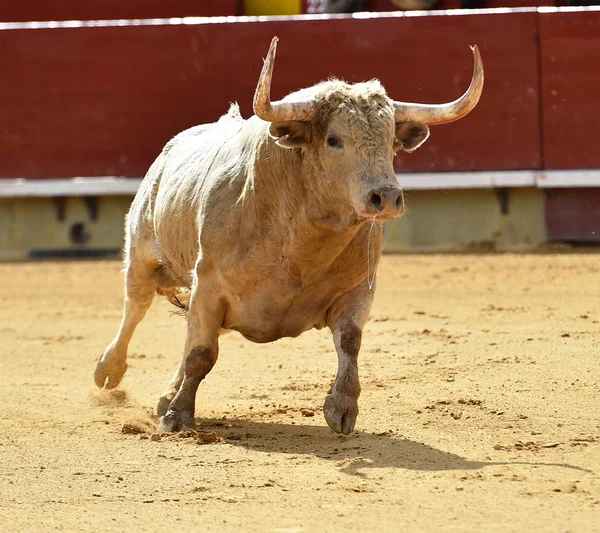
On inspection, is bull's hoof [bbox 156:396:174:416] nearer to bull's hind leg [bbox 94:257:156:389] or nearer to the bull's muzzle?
bull's hind leg [bbox 94:257:156:389]

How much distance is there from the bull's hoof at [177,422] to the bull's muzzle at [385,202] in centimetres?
113

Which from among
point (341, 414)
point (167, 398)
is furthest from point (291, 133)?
point (167, 398)

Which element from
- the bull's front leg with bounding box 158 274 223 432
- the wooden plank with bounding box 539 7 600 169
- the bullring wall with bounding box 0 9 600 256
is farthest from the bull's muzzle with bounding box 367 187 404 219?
the wooden plank with bounding box 539 7 600 169

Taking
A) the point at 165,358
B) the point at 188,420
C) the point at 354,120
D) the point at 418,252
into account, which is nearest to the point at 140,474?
the point at 188,420

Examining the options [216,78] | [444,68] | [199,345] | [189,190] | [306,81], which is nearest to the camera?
[199,345]

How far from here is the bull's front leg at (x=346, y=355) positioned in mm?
4316

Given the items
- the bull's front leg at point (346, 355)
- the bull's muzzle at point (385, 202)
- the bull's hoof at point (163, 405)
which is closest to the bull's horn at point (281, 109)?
the bull's muzzle at point (385, 202)

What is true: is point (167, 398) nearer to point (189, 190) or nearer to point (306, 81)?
point (189, 190)

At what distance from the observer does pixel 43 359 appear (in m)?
6.69

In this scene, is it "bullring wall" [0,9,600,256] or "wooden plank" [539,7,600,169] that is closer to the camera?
"wooden plank" [539,7,600,169]

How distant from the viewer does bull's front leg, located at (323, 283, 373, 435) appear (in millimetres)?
4316

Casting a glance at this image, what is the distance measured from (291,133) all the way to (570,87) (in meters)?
6.46

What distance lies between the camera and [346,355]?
4504mm

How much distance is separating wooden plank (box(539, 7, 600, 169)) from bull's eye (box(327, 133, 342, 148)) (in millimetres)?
6455
